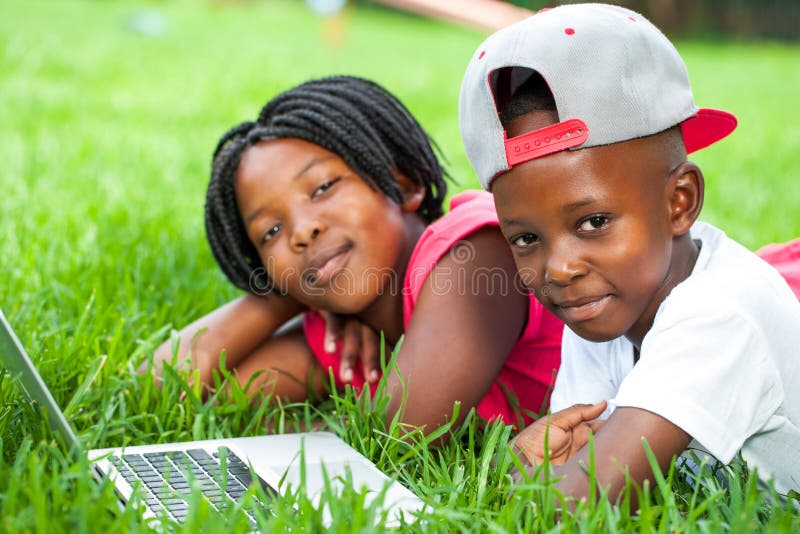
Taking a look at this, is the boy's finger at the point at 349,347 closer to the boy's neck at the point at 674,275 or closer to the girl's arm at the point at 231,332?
the girl's arm at the point at 231,332

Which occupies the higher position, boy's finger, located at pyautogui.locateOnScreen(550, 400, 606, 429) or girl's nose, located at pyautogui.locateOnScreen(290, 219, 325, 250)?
girl's nose, located at pyautogui.locateOnScreen(290, 219, 325, 250)

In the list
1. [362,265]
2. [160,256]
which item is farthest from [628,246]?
[160,256]

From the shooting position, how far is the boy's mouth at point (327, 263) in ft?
7.80

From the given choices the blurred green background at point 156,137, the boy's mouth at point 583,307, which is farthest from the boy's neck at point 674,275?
the blurred green background at point 156,137

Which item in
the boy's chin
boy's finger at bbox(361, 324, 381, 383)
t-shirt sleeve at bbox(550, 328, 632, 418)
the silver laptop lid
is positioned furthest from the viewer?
boy's finger at bbox(361, 324, 381, 383)

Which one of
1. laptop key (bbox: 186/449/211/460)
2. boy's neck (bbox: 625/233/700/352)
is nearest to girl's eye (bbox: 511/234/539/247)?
boy's neck (bbox: 625/233/700/352)

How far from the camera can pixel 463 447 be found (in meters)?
2.16

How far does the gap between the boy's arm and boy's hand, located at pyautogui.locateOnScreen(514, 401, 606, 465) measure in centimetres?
17

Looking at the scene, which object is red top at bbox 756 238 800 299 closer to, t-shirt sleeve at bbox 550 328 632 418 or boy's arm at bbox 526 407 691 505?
t-shirt sleeve at bbox 550 328 632 418

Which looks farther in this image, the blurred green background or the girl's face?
the blurred green background

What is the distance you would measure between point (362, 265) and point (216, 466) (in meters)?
0.68

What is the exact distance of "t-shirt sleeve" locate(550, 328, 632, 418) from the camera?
81.9 inches

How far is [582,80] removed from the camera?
5.69 feet

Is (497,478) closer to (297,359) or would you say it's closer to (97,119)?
(297,359)
